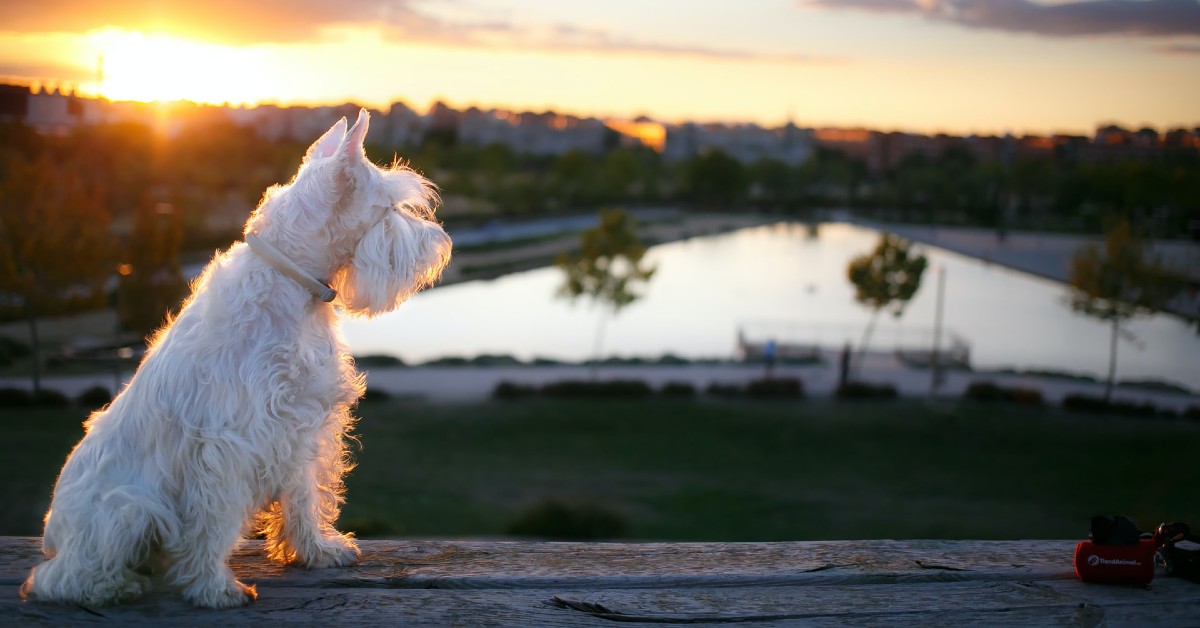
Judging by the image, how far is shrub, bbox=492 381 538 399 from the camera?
27828 millimetres

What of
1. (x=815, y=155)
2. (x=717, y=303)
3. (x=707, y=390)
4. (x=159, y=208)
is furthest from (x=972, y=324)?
(x=815, y=155)

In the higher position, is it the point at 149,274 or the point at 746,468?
the point at 149,274

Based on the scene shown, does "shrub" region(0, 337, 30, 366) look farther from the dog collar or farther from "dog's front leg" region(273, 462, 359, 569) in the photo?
the dog collar

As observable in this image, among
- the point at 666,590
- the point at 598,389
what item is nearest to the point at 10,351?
the point at 598,389

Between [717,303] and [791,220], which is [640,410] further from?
[791,220]

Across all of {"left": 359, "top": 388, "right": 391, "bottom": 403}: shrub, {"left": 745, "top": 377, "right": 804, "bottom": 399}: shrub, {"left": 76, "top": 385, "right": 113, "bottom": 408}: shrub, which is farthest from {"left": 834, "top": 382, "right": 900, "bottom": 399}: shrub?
{"left": 76, "top": 385, "right": 113, "bottom": 408}: shrub

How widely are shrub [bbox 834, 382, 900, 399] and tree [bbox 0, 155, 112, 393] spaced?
1958 cm

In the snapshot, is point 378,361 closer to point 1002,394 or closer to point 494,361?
Result: point 494,361

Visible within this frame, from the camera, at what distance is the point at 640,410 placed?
88.8 feet

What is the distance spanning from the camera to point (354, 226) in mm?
2705

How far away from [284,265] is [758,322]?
132 feet

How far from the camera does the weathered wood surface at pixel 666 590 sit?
97.6 inches

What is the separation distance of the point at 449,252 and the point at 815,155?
142829 mm

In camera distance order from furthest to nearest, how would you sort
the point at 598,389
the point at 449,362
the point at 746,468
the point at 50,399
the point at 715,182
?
1. the point at 715,182
2. the point at 449,362
3. the point at 598,389
4. the point at 50,399
5. the point at 746,468
